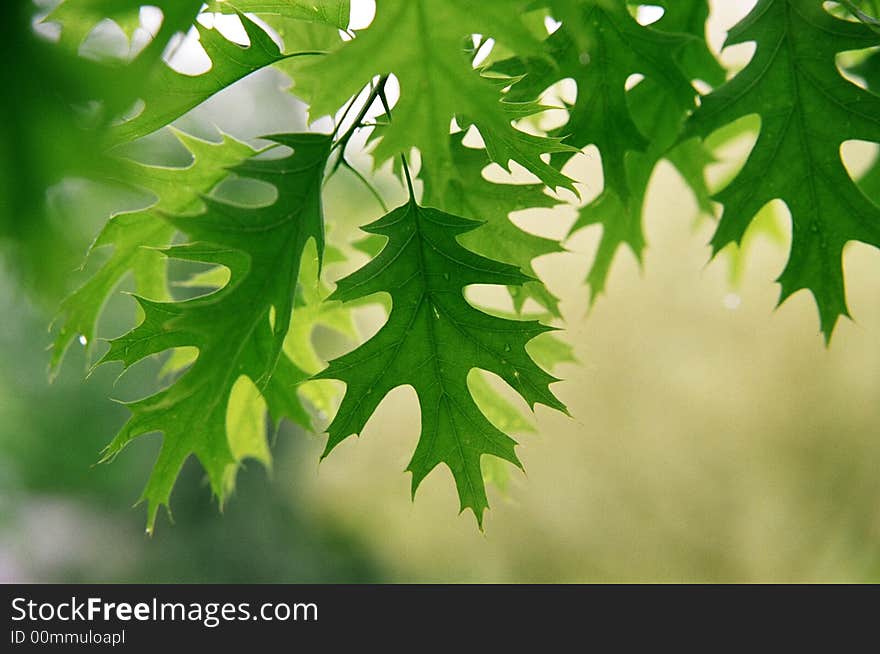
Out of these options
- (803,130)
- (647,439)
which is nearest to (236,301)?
(803,130)

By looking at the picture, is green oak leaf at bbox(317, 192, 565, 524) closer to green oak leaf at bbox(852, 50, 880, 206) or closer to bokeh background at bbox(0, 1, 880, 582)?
green oak leaf at bbox(852, 50, 880, 206)

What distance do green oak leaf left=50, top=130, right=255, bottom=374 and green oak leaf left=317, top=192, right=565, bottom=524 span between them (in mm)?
162

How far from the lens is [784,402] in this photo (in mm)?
3652

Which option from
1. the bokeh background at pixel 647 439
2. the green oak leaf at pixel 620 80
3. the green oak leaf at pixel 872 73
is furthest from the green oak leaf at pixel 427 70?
the bokeh background at pixel 647 439

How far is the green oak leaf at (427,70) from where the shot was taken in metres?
0.42

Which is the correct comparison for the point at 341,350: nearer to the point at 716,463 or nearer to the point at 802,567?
the point at 716,463

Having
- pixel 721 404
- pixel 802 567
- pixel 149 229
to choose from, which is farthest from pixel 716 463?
A: pixel 149 229

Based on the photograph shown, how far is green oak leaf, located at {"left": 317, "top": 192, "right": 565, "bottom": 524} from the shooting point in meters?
0.58

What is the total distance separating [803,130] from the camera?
639mm

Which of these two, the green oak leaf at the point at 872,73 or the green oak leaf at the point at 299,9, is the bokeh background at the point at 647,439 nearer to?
the green oak leaf at the point at 872,73

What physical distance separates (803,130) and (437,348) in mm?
331

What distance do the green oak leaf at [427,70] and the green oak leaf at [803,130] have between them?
0.23m

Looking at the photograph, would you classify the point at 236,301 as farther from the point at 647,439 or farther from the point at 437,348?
the point at 647,439

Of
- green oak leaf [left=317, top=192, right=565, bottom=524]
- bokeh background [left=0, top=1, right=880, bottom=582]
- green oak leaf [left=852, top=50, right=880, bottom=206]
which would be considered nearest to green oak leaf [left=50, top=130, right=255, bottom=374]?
green oak leaf [left=317, top=192, right=565, bottom=524]
